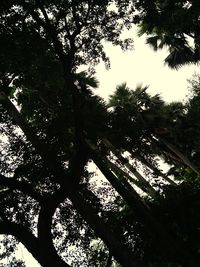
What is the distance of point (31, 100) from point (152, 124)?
765 cm

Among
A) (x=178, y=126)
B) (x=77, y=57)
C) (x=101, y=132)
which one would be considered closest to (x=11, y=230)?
(x=101, y=132)

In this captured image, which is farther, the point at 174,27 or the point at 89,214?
the point at 174,27

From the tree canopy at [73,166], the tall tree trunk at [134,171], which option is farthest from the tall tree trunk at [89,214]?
the tall tree trunk at [134,171]

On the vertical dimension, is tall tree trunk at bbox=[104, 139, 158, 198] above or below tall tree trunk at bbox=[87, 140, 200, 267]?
above

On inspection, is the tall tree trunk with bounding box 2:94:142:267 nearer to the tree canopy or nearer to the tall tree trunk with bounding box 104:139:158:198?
the tree canopy

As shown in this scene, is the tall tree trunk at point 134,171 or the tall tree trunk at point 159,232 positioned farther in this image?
the tall tree trunk at point 134,171

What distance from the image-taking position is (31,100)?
14.8 meters

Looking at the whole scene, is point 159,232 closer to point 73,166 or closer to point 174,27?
point 73,166

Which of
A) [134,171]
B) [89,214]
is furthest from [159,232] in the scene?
[134,171]

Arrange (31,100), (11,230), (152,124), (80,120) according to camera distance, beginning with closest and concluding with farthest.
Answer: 1. (11,230)
2. (80,120)
3. (31,100)
4. (152,124)

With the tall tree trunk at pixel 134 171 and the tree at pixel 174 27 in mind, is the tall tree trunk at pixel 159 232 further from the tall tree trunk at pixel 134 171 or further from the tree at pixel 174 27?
the tree at pixel 174 27

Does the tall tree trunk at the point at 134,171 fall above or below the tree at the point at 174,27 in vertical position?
below

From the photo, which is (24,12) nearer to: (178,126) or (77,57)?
(77,57)

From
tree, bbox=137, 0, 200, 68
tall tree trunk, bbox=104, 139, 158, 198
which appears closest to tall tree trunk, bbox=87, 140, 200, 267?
tall tree trunk, bbox=104, 139, 158, 198
